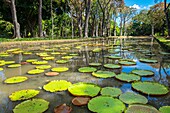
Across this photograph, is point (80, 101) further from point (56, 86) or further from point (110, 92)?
point (56, 86)

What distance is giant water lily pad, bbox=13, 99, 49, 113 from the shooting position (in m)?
1.67

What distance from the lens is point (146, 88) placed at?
2.31 m

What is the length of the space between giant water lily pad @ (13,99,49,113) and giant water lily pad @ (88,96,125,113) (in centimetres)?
51

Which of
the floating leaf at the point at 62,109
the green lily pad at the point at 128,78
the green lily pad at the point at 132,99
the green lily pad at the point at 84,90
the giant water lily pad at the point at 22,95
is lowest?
the floating leaf at the point at 62,109

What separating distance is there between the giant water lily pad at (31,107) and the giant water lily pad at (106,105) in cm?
51

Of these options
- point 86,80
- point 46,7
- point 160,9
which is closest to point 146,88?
point 86,80

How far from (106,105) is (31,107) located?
0.81 meters

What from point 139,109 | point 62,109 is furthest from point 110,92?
point 62,109

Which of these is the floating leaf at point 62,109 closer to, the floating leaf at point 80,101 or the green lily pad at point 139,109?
the floating leaf at point 80,101

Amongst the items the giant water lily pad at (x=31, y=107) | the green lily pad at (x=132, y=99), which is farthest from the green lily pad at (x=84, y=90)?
the giant water lily pad at (x=31, y=107)

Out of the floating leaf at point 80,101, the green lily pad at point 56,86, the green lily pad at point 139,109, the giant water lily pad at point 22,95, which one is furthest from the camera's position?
the green lily pad at point 56,86

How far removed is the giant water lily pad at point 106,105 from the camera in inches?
65.3

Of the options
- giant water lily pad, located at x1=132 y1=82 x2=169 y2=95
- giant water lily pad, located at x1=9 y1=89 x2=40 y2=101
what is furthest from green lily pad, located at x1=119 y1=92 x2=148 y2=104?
giant water lily pad, located at x1=9 y1=89 x2=40 y2=101

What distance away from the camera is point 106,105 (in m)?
1.76
